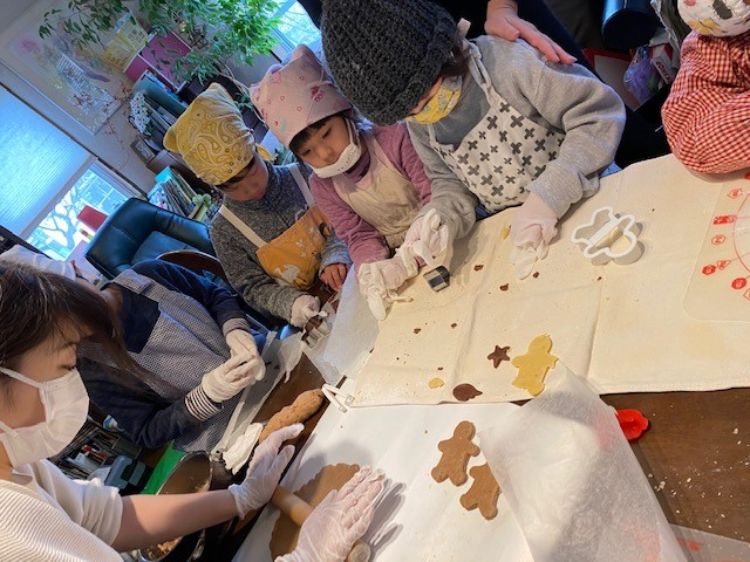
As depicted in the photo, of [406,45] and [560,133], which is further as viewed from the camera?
[560,133]

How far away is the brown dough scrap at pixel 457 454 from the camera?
0.94 meters

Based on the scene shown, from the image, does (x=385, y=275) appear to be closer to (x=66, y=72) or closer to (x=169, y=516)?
(x=169, y=516)

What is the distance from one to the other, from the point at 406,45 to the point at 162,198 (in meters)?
3.34

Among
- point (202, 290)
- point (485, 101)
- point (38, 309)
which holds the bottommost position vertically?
point (202, 290)

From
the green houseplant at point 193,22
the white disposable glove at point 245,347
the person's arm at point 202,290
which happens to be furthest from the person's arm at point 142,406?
the green houseplant at point 193,22

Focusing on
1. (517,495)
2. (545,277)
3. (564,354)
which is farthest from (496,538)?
(545,277)

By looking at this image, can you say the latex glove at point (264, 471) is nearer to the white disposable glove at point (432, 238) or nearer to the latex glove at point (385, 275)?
the latex glove at point (385, 275)

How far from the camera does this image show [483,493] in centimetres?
89

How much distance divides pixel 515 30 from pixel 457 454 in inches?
36.3

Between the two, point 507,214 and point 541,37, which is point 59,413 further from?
point 541,37

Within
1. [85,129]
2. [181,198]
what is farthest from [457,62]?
[85,129]

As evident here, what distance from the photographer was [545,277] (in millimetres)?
1097

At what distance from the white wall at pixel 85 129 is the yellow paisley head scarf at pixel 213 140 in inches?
118

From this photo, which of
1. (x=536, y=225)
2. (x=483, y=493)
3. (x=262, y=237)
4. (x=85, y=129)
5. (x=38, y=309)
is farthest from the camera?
(x=85, y=129)
